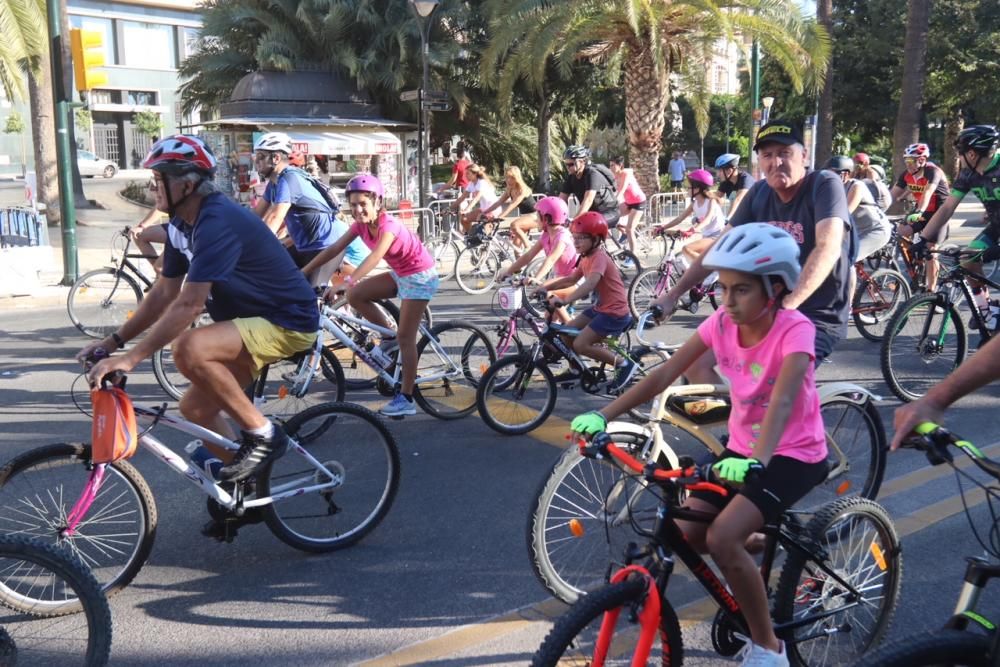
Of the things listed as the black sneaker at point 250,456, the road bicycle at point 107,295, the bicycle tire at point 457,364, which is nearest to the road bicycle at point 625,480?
the black sneaker at point 250,456

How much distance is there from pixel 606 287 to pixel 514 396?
38.4 inches

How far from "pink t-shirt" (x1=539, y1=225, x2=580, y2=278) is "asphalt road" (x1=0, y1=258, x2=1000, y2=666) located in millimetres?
1930

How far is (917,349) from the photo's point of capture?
765cm

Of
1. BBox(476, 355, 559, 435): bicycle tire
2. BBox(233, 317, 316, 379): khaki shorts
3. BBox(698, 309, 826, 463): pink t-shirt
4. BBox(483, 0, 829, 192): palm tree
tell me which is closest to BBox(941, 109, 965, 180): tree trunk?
BBox(483, 0, 829, 192): palm tree

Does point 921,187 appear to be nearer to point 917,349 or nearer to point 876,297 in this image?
point 876,297

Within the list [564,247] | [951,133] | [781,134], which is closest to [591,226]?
[564,247]

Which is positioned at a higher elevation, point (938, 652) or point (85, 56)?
point (85, 56)

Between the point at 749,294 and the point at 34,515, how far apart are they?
3080mm

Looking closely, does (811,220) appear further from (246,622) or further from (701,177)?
(701,177)

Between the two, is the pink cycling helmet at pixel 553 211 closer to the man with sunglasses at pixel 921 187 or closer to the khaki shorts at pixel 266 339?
the khaki shorts at pixel 266 339

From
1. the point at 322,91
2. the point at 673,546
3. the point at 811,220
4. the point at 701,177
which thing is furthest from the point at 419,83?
the point at 673,546

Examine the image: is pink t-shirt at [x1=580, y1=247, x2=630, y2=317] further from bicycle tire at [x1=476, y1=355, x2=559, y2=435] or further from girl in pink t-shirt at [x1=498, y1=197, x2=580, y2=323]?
girl in pink t-shirt at [x1=498, y1=197, x2=580, y2=323]

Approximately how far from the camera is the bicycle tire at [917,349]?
24.2ft

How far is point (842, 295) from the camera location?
4914 millimetres
